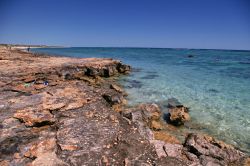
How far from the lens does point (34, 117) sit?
841 cm

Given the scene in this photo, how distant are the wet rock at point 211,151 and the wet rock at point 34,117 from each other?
5.34 meters

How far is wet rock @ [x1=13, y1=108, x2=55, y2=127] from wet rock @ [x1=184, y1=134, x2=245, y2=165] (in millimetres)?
5340

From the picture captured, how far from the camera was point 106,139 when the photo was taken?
7508mm

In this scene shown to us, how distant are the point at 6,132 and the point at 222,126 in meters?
9.83

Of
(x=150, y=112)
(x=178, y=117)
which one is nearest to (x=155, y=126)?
(x=150, y=112)

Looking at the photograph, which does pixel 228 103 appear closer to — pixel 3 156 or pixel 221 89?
pixel 221 89

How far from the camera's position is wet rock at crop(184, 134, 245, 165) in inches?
288

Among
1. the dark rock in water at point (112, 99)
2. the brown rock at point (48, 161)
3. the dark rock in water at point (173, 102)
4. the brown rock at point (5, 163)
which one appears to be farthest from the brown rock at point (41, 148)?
the dark rock in water at point (173, 102)

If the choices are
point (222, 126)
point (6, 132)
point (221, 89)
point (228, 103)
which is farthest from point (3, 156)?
point (221, 89)

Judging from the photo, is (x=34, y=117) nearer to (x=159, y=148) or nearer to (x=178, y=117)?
(x=159, y=148)

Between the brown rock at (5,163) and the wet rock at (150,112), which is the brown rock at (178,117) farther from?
the brown rock at (5,163)

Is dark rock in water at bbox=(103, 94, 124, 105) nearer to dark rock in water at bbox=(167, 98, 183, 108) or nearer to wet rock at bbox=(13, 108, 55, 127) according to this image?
dark rock in water at bbox=(167, 98, 183, 108)

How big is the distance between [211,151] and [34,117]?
6730mm

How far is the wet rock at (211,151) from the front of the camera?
7.32m
